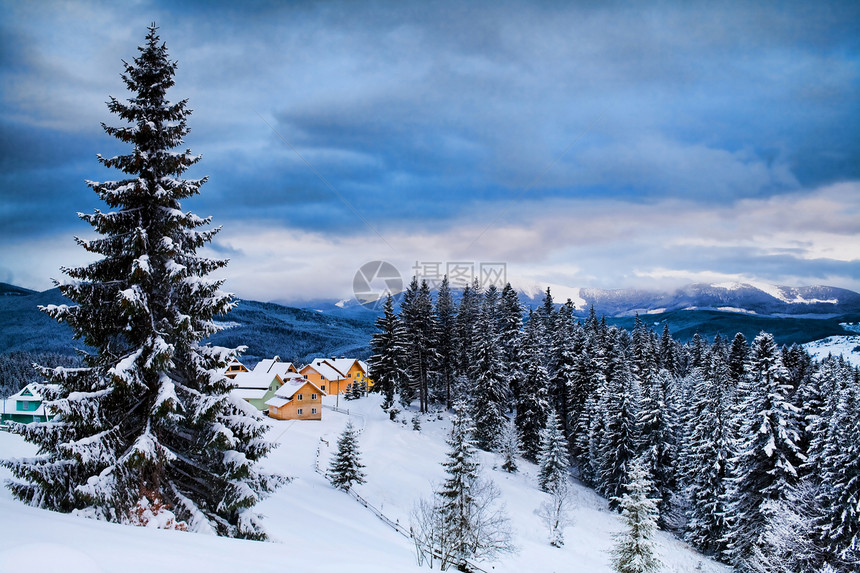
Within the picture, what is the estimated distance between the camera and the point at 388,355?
5456 centimetres

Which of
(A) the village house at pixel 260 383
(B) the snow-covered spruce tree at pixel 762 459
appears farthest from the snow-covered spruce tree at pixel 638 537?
(A) the village house at pixel 260 383

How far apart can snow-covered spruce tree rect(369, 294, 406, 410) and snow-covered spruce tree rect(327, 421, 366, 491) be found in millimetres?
18296

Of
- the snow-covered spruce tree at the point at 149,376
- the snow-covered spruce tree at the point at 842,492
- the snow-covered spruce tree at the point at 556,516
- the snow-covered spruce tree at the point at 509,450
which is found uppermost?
the snow-covered spruce tree at the point at 149,376

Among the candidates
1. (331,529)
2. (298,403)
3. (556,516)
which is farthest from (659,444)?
(298,403)

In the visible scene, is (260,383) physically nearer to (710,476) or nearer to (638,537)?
(638,537)

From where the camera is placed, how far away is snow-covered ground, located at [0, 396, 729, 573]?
5691 mm

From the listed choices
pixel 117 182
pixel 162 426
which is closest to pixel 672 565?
pixel 162 426

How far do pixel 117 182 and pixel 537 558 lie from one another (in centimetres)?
3107

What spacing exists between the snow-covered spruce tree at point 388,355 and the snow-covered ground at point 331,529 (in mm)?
4169

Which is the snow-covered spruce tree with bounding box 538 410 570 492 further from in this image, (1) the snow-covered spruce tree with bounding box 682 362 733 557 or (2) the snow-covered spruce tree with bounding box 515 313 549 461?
(1) the snow-covered spruce tree with bounding box 682 362 733 557

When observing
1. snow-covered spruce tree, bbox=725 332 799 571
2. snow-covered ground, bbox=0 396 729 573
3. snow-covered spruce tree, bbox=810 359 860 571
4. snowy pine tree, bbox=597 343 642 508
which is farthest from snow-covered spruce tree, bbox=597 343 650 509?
snow-covered spruce tree, bbox=810 359 860 571

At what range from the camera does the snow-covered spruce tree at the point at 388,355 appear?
54.1m

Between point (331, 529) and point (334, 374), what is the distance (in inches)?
2622

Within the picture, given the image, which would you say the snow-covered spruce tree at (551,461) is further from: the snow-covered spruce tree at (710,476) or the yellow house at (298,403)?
the yellow house at (298,403)
